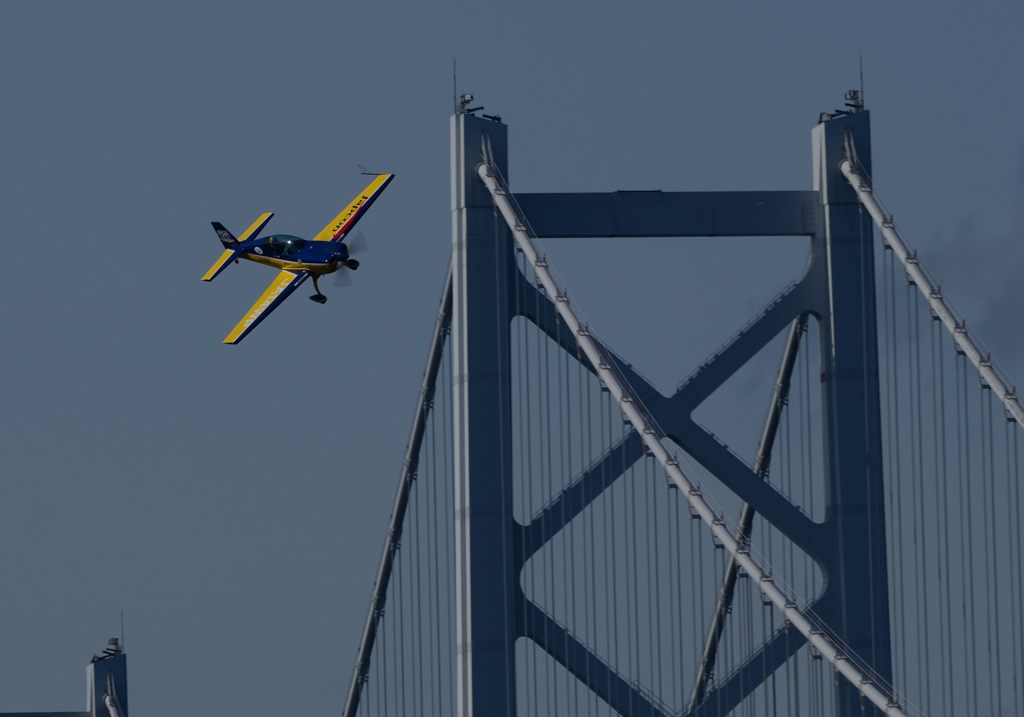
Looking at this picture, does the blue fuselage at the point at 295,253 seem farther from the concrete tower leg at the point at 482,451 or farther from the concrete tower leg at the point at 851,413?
the concrete tower leg at the point at 851,413

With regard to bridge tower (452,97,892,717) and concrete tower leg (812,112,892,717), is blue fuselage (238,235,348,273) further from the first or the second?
concrete tower leg (812,112,892,717)

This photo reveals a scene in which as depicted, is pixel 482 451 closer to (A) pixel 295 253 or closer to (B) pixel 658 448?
(B) pixel 658 448

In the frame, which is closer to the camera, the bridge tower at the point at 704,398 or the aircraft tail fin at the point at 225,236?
the bridge tower at the point at 704,398

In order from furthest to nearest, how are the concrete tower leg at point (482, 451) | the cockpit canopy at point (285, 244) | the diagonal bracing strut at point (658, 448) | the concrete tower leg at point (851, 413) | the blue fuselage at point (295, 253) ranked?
the cockpit canopy at point (285, 244) → the blue fuselage at point (295, 253) → the concrete tower leg at point (851, 413) → the concrete tower leg at point (482, 451) → the diagonal bracing strut at point (658, 448)

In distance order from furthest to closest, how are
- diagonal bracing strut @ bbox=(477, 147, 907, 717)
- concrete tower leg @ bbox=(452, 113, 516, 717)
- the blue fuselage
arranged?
the blue fuselage → concrete tower leg @ bbox=(452, 113, 516, 717) → diagonal bracing strut @ bbox=(477, 147, 907, 717)

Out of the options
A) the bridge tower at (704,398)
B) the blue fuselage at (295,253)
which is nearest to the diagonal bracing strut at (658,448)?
the bridge tower at (704,398)

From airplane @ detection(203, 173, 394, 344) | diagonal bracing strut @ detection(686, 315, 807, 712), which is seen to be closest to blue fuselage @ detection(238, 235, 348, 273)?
Answer: airplane @ detection(203, 173, 394, 344)

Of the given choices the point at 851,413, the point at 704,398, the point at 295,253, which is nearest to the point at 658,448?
the point at 704,398

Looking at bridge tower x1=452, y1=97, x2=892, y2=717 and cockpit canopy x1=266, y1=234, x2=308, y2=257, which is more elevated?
cockpit canopy x1=266, y1=234, x2=308, y2=257

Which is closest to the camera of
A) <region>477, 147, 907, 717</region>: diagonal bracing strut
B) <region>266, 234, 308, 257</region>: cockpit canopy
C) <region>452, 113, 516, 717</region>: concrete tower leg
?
<region>477, 147, 907, 717</region>: diagonal bracing strut
